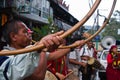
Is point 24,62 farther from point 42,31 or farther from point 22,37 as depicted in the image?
point 42,31

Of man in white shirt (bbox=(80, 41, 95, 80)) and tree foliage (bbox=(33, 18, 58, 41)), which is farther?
tree foliage (bbox=(33, 18, 58, 41))

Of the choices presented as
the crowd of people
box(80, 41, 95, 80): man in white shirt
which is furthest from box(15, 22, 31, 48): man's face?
box(80, 41, 95, 80): man in white shirt

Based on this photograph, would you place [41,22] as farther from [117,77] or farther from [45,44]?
[45,44]

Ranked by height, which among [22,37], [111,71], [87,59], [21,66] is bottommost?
[111,71]

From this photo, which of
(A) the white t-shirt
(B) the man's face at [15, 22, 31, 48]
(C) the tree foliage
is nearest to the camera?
(A) the white t-shirt

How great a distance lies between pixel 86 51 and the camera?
11.0 m

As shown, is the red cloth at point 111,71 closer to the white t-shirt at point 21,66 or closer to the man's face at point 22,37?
the man's face at point 22,37

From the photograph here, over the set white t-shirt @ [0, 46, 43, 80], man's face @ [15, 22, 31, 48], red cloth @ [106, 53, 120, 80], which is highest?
man's face @ [15, 22, 31, 48]

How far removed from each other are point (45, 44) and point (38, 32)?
1181 cm

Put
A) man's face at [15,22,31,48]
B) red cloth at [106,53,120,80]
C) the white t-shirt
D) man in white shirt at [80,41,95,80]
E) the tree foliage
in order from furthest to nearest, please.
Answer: the tree foliage, red cloth at [106,53,120,80], man in white shirt at [80,41,95,80], man's face at [15,22,31,48], the white t-shirt

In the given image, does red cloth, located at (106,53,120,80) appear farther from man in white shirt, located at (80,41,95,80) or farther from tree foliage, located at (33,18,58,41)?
tree foliage, located at (33,18,58,41)

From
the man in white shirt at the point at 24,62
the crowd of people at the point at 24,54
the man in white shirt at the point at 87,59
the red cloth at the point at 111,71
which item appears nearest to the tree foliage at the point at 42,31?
the man in white shirt at the point at 87,59

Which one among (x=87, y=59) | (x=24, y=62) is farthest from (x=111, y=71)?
(x=24, y=62)

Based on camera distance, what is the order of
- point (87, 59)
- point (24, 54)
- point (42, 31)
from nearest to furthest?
point (24, 54) → point (87, 59) → point (42, 31)
